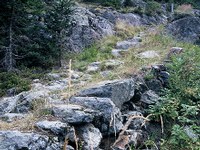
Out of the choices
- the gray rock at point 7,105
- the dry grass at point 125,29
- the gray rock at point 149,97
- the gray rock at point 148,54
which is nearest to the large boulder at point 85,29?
the dry grass at point 125,29

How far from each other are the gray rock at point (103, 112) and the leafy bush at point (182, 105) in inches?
39.0

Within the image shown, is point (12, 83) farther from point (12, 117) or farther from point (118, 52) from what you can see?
point (118, 52)

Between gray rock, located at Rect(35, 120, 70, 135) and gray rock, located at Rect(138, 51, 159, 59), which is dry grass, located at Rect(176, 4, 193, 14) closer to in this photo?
gray rock, located at Rect(138, 51, 159, 59)

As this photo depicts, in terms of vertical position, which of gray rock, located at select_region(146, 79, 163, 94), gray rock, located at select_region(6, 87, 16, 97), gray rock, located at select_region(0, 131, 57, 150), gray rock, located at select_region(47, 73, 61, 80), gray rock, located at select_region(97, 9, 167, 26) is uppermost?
gray rock, located at select_region(97, 9, 167, 26)

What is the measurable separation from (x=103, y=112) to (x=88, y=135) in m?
0.77

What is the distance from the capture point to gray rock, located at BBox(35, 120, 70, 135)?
539cm

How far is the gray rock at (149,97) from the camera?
799 cm

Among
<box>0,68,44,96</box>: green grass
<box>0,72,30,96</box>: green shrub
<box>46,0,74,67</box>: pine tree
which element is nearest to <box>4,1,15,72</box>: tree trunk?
Answer: <box>0,68,44,96</box>: green grass

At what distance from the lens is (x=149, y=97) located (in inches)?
322

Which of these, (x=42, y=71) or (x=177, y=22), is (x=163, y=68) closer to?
(x=42, y=71)

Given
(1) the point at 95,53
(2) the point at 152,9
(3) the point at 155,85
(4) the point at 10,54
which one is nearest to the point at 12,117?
(3) the point at 155,85

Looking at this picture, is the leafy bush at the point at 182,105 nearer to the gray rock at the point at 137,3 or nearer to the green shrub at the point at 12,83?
the green shrub at the point at 12,83

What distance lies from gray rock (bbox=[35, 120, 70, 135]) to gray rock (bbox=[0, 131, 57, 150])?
265 mm

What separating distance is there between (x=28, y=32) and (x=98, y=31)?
4114mm
